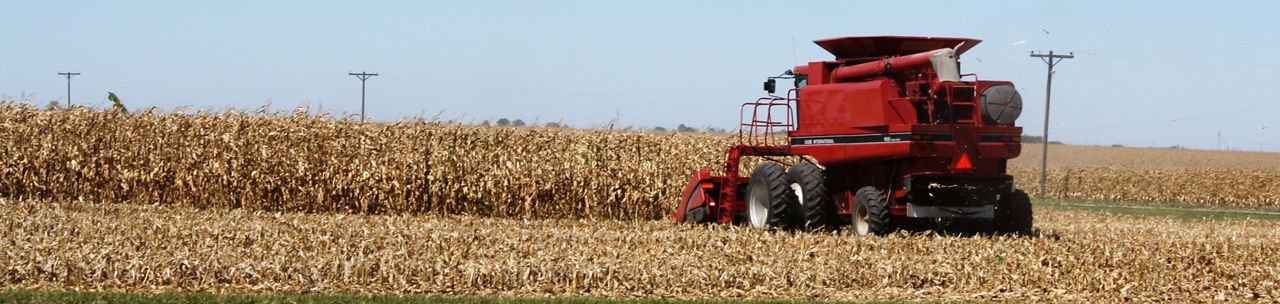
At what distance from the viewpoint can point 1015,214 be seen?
1435 cm

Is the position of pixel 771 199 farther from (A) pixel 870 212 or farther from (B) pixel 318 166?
(B) pixel 318 166

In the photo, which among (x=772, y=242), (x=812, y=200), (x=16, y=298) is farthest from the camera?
(x=812, y=200)

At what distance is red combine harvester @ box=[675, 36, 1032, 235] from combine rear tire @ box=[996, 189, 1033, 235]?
0.04ft

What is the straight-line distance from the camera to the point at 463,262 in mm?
10664

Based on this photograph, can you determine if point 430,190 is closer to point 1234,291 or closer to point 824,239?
point 824,239

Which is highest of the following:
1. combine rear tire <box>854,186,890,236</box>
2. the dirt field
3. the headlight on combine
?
the headlight on combine

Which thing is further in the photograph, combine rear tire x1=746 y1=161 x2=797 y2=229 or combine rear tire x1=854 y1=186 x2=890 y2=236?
combine rear tire x1=746 y1=161 x2=797 y2=229

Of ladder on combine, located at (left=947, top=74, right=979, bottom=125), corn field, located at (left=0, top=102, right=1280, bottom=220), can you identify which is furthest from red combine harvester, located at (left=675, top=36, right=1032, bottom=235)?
corn field, located at (left=0, top=102, right=1280, bottom=220)

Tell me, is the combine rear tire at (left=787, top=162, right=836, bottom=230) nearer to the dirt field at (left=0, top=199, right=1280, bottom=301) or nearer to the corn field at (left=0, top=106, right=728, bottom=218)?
the dirt field at (left=0, top=199, right=1280, bottom=301)

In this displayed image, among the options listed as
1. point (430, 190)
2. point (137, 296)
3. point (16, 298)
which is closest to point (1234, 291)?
point (137, 296)

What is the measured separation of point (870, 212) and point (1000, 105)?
1.69m

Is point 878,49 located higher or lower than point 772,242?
higher

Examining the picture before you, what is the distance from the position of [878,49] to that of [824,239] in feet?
8.75

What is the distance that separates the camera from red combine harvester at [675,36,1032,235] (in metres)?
13.5
